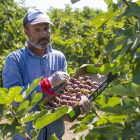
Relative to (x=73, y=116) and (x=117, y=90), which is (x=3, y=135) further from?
(x=73, y=116)

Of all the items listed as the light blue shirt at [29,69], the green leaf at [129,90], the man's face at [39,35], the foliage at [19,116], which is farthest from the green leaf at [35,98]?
the man's face at [39,35]

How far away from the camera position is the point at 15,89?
0.72 meters

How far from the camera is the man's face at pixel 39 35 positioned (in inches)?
81.0

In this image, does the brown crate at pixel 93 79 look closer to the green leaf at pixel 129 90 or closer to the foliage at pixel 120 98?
the foliage at pixel 120 98

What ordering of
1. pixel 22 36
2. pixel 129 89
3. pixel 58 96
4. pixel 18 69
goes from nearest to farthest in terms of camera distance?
pixel 129 89
pixel 18 69
pixel 58 96
pixel 22 36

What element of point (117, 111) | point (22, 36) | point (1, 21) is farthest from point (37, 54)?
point (22, 36)

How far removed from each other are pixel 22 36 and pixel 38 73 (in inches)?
184

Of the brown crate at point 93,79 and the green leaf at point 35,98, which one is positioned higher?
the green leaf at point 35,98

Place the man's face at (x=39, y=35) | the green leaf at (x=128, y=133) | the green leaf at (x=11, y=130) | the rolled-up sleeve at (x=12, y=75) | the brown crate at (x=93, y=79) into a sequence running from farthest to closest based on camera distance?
the man's face at (x=39, y=35), the rolled-up sleeve at (x=12, y=75), the brown crate at (x=93, y=79), the green leaf at (x=11, y=130), the green leaf at (x=128, y=133)

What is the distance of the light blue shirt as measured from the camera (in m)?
1.84

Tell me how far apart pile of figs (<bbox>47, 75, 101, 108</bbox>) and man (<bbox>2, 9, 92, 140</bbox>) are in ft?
0.44

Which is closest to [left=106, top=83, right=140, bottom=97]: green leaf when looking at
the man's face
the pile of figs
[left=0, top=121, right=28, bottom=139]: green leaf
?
[left=0, top=121, right=28, bottom=139]: green leaf

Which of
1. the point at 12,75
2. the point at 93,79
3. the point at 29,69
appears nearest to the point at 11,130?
the point at 12,75

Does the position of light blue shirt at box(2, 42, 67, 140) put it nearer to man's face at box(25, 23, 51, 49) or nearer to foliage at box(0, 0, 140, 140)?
man's face at box(25, 23, 51, 49)
